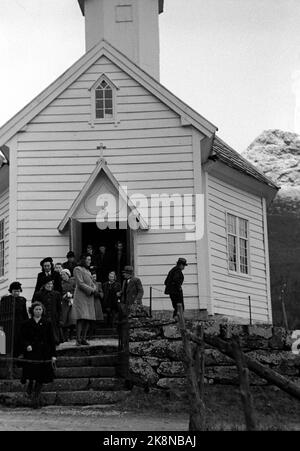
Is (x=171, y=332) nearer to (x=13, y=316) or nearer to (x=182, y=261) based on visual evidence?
(x=13, y=316)

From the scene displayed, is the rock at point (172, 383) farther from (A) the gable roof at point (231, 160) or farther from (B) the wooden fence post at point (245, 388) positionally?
(A) the gable roof at point (231, 160)

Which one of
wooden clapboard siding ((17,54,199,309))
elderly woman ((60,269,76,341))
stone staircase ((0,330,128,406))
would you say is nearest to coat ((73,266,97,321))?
stone staircase ((0,330,128,406))

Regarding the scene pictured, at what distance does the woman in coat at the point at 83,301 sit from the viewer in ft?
60.3

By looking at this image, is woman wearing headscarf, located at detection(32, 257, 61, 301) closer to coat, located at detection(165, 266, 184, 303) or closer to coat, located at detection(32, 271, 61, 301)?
coat, located at detection(32, 271, 61, 301)

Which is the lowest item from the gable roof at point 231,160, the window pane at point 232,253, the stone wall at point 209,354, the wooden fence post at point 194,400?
the wooden fence post at point 194,400

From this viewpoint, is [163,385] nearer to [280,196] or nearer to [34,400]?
[34,400]

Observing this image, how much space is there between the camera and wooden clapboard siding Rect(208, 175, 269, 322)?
2491 cm

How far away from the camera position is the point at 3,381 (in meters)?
16.9

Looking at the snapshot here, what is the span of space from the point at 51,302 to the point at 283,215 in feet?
306

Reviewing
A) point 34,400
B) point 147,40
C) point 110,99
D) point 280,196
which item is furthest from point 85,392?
point 280,196

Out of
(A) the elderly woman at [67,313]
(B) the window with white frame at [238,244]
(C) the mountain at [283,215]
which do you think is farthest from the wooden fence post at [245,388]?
(C) the mountain at [283,215]

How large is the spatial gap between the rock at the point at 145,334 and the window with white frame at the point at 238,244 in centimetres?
937

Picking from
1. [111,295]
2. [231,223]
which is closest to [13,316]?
[111,295]

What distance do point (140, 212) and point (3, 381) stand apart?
751 centimetres
